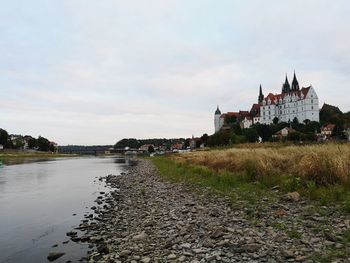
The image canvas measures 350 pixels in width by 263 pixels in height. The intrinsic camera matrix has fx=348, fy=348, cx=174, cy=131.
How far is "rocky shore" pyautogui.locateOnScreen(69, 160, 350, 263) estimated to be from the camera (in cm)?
888

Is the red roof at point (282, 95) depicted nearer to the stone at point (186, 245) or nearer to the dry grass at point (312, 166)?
the dry grass at point (312, 166)

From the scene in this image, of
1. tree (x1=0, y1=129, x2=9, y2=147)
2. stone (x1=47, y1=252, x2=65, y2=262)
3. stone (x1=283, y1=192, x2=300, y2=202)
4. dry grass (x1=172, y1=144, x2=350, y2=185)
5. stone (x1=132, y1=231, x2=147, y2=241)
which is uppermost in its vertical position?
tree (x1=0, y1=129, x2=9, y2=147)

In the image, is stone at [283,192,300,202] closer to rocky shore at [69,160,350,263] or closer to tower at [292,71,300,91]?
rocky shore at [69,160,350,263]

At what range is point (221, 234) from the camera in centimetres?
1072

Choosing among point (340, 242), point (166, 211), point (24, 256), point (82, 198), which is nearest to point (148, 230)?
point (166, 211)

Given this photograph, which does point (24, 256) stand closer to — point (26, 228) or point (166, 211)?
point (26, 228)

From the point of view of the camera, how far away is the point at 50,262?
11.6 meters

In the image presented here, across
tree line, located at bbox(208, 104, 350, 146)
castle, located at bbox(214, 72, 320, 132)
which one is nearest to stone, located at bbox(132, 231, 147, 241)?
tree line, located at bbox(208, 104, 350, 146)

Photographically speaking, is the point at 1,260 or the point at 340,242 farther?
the point at 1,260

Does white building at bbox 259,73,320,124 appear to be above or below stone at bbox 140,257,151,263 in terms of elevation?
above

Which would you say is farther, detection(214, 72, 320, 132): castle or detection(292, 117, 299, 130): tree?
detection(214, 72, 320, 132): castle

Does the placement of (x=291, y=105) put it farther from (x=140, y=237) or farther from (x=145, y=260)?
(x=145, y=260)

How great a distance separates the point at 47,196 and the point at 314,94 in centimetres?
16694

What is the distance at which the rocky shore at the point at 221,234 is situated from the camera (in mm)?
8875
